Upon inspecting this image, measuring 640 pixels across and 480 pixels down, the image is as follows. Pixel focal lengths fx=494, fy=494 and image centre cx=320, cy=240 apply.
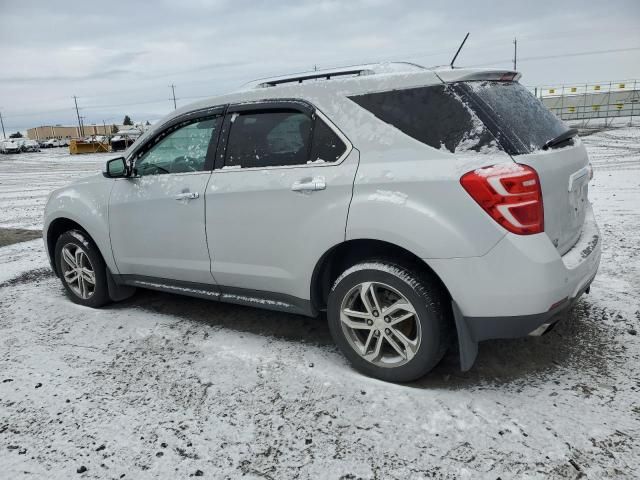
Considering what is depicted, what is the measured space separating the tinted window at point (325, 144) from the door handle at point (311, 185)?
14cm

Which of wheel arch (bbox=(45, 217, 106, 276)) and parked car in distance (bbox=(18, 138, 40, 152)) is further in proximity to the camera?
parked car in distance (bbox=(18, 138, 40, 152))

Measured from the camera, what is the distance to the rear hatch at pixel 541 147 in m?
2.56

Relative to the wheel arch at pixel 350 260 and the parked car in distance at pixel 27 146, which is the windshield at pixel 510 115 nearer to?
the wheel arch at pixel 350 260

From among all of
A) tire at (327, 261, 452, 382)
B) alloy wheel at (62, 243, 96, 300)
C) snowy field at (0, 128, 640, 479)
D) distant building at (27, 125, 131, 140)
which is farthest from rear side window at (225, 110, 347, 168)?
distant building at (27, 125, 131, 140)

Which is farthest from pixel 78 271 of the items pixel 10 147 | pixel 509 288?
pixel 10 147

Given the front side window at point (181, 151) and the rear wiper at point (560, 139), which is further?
the front side window at point (181, 151)

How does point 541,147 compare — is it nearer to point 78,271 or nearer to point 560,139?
point 560,139

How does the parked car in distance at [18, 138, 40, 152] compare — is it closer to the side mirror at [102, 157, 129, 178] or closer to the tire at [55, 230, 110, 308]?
the tire at [55, 230, 110, 308]

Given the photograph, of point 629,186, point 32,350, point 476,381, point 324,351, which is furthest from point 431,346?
point 629,186

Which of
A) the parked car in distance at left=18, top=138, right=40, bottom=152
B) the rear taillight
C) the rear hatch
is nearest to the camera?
the rear taillight

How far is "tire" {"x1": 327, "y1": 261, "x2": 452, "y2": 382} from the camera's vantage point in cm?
272

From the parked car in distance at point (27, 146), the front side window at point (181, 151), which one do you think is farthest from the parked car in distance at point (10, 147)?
the front side window at point (181, 151)

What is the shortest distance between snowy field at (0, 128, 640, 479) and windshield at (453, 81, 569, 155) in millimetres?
1385

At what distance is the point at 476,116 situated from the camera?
2607 millimetres
